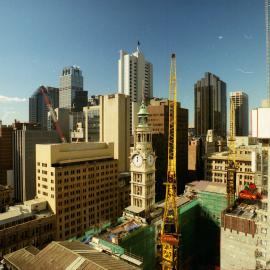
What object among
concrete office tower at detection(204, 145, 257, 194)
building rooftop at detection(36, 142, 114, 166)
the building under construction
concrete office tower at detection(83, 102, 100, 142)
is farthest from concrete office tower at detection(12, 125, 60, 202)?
concrete office tower at detection(204, 145, 257, 194)

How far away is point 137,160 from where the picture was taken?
10062 cm

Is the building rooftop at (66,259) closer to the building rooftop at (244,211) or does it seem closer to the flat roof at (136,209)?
the flat roof at (136,209)

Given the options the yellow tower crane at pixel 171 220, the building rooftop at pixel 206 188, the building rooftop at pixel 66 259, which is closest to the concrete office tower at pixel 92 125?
the building rooftop at pixel 206 188

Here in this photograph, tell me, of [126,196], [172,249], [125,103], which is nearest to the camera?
[172,249]

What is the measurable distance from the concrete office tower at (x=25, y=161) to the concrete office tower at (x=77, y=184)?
75.3 metres

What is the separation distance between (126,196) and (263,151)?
7677cm

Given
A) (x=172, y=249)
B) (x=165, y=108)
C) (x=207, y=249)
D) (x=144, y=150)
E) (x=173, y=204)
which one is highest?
(x=165, y=108)

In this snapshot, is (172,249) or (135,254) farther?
(135,254)

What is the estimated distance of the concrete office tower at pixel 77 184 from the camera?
10181 cm

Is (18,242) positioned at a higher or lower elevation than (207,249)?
higher

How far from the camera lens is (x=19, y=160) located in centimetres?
18200

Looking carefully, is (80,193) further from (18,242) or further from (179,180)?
(179,180)

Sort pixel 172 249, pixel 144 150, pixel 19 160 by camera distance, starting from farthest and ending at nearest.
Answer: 1. pixel 19 160
2. pixel 144 150
3. pixel 172 249

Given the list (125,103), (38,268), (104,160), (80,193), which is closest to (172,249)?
(38,268)
